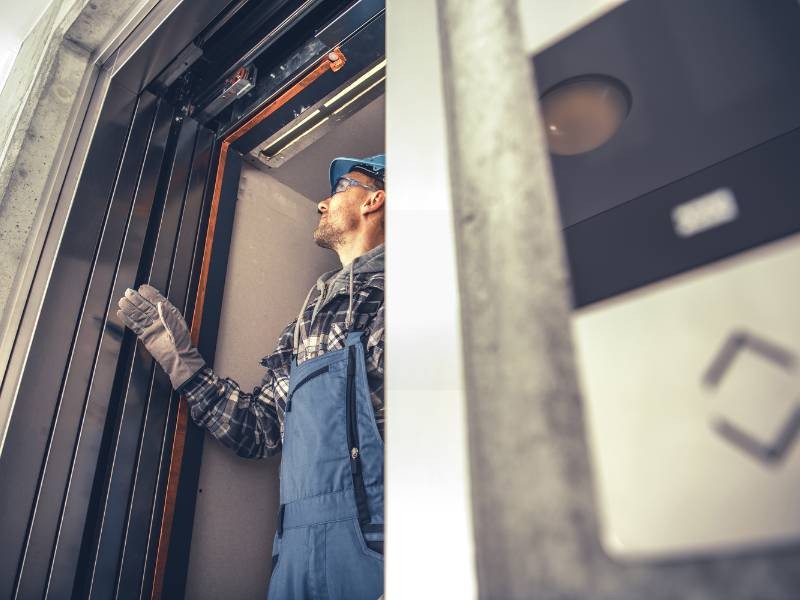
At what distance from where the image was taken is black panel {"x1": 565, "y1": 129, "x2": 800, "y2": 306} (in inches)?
11.6

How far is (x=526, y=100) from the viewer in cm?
28

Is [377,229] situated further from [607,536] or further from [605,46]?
[607,536]

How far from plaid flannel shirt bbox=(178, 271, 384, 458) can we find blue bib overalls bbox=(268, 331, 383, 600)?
0.08 meters

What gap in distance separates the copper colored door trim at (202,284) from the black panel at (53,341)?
25 centimetres

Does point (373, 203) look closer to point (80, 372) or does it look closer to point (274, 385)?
point (274, 385)

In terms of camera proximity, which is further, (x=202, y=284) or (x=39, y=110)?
(x=202, y=284)

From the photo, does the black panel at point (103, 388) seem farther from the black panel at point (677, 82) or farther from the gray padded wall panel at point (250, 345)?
the black panel at point (677, 82)

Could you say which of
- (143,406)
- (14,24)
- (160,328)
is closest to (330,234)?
(160,328)

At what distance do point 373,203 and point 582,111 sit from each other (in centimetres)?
153

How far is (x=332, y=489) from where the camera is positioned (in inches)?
46.1

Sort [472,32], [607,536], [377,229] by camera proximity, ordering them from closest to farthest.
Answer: [607,536], [472,32], [377,229]

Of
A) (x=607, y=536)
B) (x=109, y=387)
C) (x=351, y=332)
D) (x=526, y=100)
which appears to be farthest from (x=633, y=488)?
(x=109, y=387)

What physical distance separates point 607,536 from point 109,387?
1380mm

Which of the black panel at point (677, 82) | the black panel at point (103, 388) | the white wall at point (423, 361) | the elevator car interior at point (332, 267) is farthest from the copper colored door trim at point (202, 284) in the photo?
the black panel at point (677, 82)
